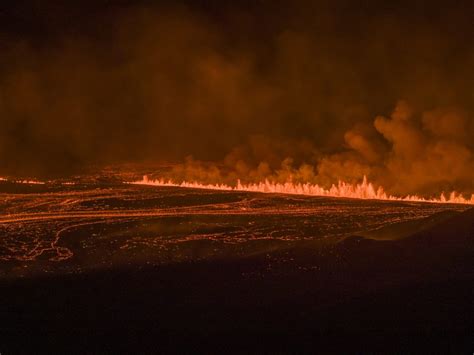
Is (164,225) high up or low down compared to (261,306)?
up

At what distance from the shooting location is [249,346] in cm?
339

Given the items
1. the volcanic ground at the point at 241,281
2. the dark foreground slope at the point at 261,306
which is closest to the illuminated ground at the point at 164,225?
the volcanic ground at the point at 241,281

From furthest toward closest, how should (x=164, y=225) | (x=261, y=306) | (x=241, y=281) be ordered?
(x=164, y=225) < (x=241, y=281) < (x=261, y=306)

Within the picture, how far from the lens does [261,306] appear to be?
13.6 ft

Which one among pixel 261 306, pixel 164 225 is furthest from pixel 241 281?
pixel 164 225

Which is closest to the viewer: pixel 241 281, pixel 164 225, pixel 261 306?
pixel 261 306

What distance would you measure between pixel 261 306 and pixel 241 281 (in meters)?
0.74

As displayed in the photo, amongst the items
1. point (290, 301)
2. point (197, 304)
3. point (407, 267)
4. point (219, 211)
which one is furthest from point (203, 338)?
point (219, 211)

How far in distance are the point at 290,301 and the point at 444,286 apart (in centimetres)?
136

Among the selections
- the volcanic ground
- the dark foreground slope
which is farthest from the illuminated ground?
the dark foreground slope

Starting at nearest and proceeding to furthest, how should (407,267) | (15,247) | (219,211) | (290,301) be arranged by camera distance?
1. (290,301)
2. (407,267)
3. (15,247)
4. (219,211)

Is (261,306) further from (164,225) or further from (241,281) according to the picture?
(164,225)

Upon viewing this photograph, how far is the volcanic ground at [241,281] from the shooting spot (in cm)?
357

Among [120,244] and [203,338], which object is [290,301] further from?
[120,244]
